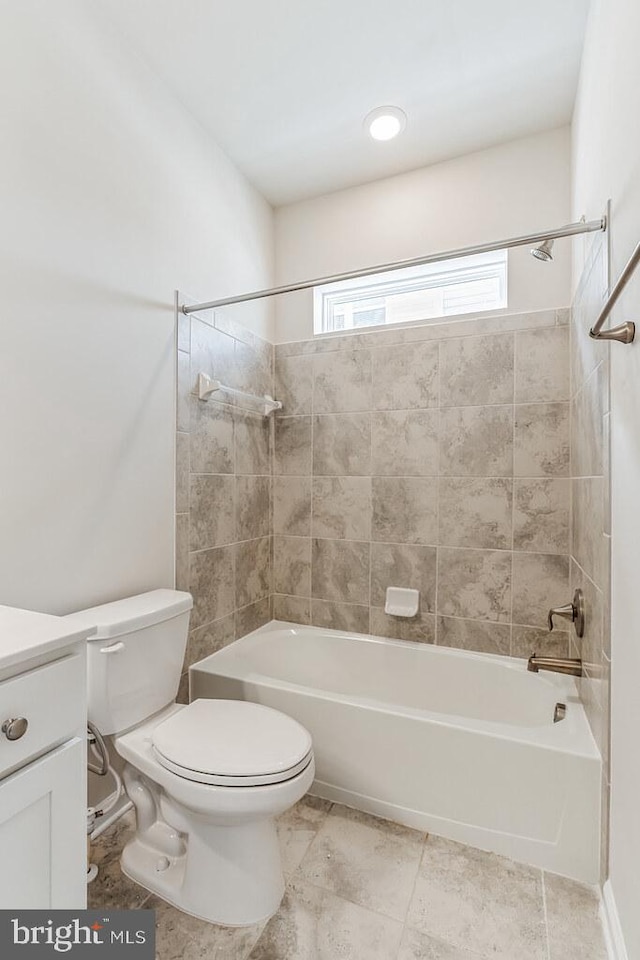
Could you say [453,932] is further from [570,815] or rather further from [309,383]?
[309,383]

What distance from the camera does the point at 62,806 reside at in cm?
88

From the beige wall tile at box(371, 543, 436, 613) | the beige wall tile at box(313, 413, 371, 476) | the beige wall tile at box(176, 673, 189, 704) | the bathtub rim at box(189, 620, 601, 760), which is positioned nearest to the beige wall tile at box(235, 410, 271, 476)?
the beige wall tile at box(313, 413, 371, 476)

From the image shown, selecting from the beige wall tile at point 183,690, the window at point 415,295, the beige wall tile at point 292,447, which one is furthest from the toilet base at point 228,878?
the window at point 415,295

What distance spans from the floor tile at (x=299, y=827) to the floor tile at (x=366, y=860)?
2 centimetres

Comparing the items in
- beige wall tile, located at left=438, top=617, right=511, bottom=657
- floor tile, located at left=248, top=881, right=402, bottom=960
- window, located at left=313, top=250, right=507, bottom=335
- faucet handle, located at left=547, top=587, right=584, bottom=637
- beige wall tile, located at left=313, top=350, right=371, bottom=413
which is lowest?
floor tile, located at left=248, top=881, right=402, bottom=960

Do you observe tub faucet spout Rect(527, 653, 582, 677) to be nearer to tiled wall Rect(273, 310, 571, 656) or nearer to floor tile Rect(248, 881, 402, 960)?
tiled wall Rect(273, 310, 571, 656)

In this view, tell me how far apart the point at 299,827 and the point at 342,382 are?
73.3 inches

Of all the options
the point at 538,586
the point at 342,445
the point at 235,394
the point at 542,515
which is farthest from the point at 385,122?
the point at 538,586

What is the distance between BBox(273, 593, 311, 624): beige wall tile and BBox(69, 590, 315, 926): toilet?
0.95 meters

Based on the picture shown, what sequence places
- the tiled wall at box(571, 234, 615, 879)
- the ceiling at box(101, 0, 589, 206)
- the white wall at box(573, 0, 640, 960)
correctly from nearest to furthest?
the white wall at box(573, 0, 640, 960), the tiled wall at box(571, 234, 615, 879), the ceiling at box(101, 0, 589, 206)

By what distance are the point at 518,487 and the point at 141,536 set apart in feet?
5.13

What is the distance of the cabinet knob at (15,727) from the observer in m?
0.77

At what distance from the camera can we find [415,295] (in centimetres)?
246

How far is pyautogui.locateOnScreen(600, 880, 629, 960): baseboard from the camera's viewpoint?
1.09m
